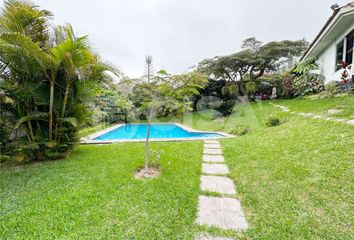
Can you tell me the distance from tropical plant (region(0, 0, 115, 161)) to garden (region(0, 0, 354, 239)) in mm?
23

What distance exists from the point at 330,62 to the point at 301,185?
9473 mm

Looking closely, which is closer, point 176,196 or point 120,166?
point 176,196

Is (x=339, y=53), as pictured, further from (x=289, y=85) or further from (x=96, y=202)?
(x=96, y=202)

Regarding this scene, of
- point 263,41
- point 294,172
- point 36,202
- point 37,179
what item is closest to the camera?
point 36,202

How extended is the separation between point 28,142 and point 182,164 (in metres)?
3.70

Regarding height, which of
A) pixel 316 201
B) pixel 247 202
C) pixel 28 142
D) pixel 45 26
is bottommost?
pixel 247 202

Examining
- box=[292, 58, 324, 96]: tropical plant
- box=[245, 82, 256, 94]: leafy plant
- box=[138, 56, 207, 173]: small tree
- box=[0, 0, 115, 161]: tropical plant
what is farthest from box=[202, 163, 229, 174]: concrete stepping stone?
box=[245, 82, 256, 94]: leafy plant

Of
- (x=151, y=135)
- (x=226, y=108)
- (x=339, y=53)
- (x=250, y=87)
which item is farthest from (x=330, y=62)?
(x=151, y=135)

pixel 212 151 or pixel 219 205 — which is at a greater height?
pixel 212 151

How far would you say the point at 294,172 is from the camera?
2830 millimetres

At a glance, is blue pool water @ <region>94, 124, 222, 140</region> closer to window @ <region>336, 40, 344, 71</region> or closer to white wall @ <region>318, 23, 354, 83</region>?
white wall @ <region>318, 23, 354, 83</region>

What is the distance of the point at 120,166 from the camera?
3.72m

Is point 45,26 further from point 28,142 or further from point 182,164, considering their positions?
point 182,164

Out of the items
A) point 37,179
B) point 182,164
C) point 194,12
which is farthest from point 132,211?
point 194,12
